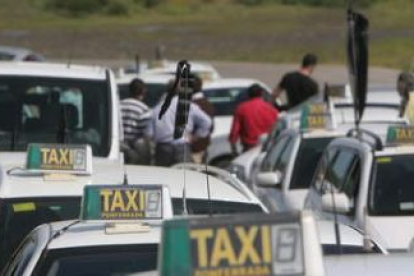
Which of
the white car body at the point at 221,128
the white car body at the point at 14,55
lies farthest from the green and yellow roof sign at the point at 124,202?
the white car body at the point at 14,55

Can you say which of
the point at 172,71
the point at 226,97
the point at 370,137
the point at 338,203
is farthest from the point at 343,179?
the point at 172,71

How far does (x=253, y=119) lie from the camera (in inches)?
784

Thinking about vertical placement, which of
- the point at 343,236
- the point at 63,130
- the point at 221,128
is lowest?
the point at 343,236

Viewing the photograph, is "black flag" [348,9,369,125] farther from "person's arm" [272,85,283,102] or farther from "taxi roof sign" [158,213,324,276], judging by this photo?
"person's arm" [272,85,283,102]

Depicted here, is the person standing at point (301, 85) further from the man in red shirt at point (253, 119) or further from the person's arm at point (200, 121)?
the person's arm at point (200, 121)

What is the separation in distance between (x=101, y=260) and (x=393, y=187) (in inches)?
206

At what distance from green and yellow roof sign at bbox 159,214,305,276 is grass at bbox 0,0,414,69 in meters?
38.2

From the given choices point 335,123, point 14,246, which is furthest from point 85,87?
point 14,246

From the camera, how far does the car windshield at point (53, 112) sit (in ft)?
39.4

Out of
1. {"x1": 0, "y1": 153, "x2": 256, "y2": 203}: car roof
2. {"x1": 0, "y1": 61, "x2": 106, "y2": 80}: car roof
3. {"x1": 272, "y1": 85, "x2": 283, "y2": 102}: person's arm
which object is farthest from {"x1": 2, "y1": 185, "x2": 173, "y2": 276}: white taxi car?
{"x1": 272, "y1": 85, "x2": 283, "y2": 102}: person's arm

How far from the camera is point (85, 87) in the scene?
12.5m

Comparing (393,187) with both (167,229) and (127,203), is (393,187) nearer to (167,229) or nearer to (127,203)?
(127,203)

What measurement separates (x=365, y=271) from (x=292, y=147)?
385 inches

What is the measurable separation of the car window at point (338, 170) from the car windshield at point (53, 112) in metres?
1.70
